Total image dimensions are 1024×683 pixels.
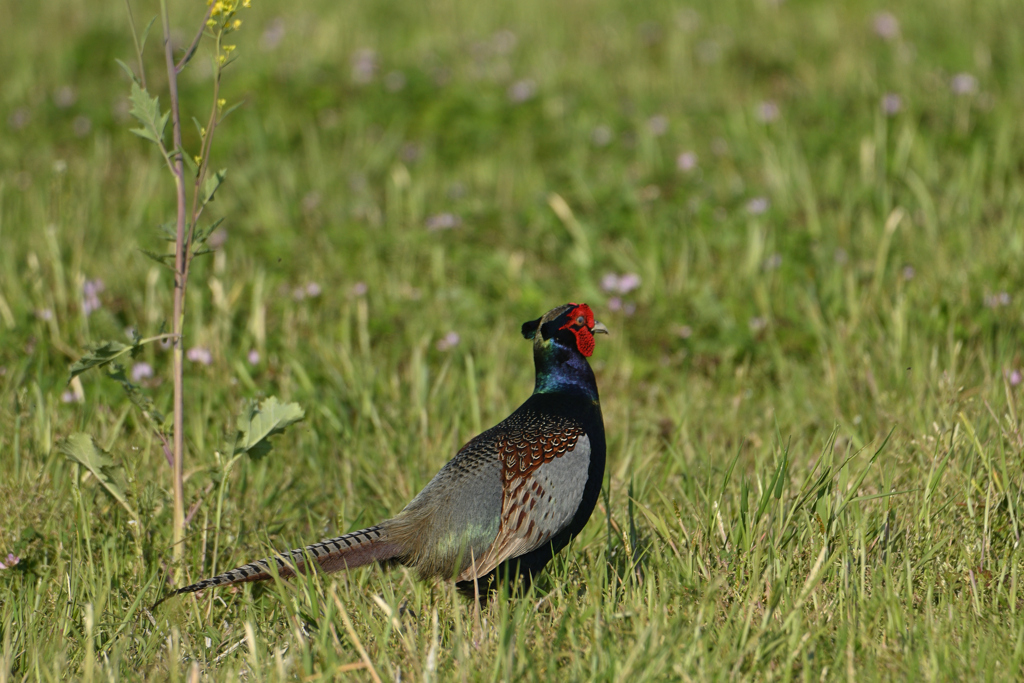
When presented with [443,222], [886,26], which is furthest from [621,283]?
[886,26]

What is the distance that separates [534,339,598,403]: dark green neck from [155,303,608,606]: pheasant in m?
0.10

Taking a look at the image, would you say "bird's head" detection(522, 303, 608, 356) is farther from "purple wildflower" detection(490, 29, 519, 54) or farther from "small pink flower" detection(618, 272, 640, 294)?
"purple wildflower" detection(490, 29, 519, 54)

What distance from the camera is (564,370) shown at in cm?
336

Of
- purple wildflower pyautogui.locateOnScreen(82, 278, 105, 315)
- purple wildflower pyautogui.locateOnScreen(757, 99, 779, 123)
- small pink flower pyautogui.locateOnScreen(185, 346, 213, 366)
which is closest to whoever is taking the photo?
small pink flower pyautogui.locateOnScreen(185, 346, 213, 366)

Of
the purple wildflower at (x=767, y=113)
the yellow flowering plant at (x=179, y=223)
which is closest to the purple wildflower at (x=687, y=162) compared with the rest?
the purple wildflower at (x=767, y=113)

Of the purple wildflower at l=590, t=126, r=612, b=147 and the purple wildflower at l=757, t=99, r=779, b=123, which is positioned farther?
the purple wildflower at l=590, t=126, r=612, b=147

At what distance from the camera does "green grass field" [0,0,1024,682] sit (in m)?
2.83

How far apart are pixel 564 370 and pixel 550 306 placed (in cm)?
196

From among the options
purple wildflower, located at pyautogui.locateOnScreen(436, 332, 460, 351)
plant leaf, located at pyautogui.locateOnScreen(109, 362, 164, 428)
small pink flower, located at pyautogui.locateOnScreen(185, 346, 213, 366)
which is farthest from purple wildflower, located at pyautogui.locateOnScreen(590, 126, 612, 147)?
plant leaf, located at pyautogui.locateOnScreen(109, 362, 164, 428)

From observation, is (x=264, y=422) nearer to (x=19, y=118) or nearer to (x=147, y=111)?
(x=147, y=111)

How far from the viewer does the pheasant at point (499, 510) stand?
121 inches

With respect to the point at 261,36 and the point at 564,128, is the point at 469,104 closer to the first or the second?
the point at 564,128

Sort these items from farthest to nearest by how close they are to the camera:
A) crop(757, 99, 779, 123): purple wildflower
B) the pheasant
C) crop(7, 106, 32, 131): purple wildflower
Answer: crop(7, 106, 32, 131): purple wildflower
crop(757, 99, 779, 123): purple wildflower
the pheasant

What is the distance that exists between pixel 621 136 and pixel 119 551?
4.65m
